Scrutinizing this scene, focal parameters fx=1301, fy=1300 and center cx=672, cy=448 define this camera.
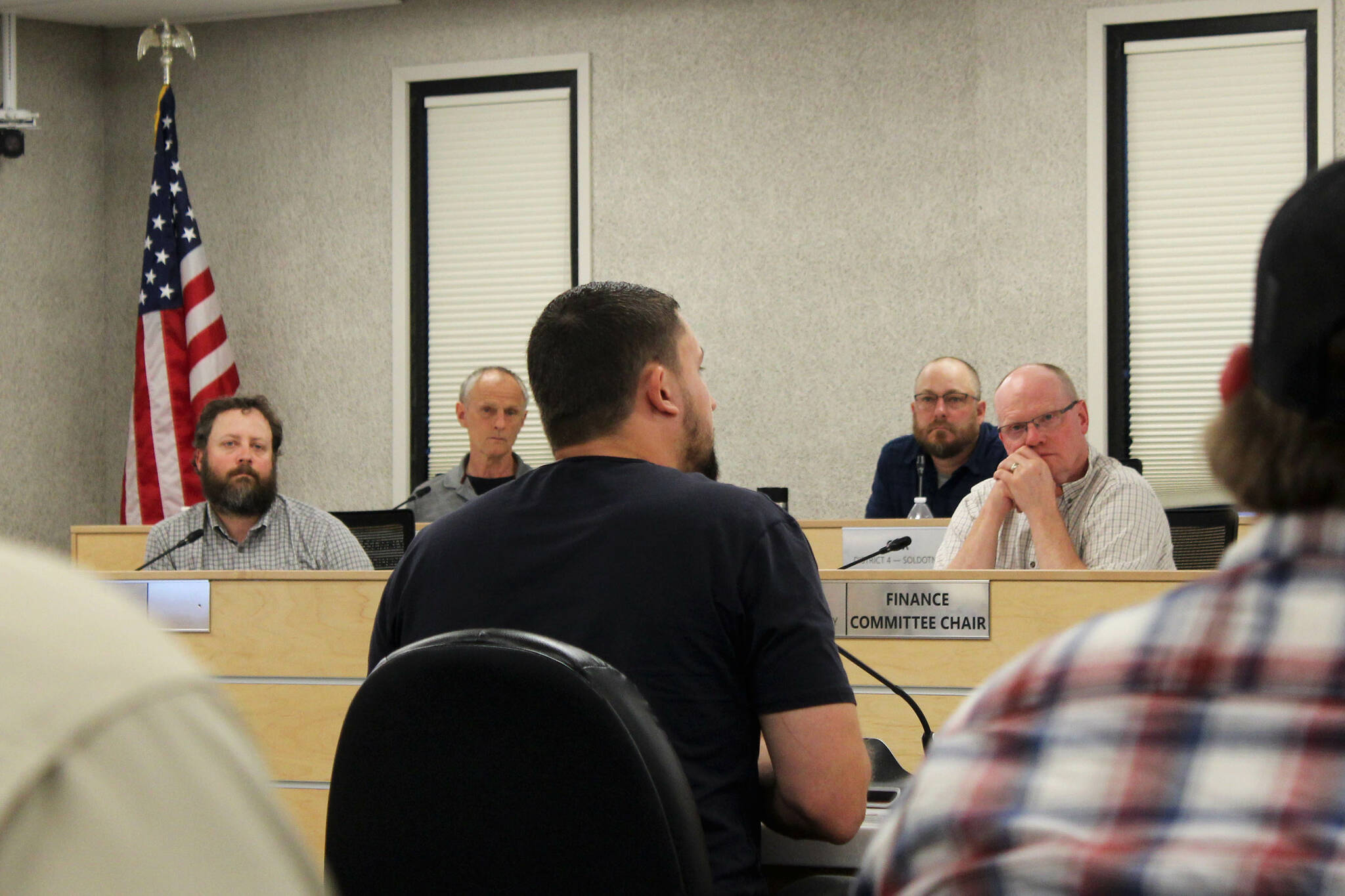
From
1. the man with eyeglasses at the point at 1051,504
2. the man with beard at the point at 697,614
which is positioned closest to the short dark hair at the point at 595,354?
the man with beard at the point at 697,614

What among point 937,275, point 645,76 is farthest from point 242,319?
point 937,275

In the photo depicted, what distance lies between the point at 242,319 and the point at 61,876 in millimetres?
6627

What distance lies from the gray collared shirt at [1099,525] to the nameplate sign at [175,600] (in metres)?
1.73

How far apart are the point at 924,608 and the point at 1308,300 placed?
178 cm

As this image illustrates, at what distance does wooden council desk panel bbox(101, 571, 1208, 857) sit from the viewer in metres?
2.26

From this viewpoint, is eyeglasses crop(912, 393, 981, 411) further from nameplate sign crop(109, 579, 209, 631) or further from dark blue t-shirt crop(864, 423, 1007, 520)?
nameplate sign crop(109, 579, 209, 631)

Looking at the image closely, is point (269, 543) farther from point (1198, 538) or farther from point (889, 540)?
point (1198, 538)

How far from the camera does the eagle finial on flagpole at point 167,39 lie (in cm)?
582

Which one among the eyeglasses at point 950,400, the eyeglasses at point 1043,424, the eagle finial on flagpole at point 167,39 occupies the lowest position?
the eyeglasses at point 1043,424

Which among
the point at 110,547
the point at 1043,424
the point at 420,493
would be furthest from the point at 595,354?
the point at 420,493

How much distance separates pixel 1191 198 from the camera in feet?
18.8

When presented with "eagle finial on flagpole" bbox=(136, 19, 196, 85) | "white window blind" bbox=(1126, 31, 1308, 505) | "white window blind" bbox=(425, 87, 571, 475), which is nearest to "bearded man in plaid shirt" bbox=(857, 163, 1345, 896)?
"white window blind" bbox=(1126, 31, 1308, 505)

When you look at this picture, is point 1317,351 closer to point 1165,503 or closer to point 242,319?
point 1165,503

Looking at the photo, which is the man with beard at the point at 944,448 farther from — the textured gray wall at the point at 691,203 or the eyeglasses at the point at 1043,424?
the eyeglasses at the point at 1043,424
